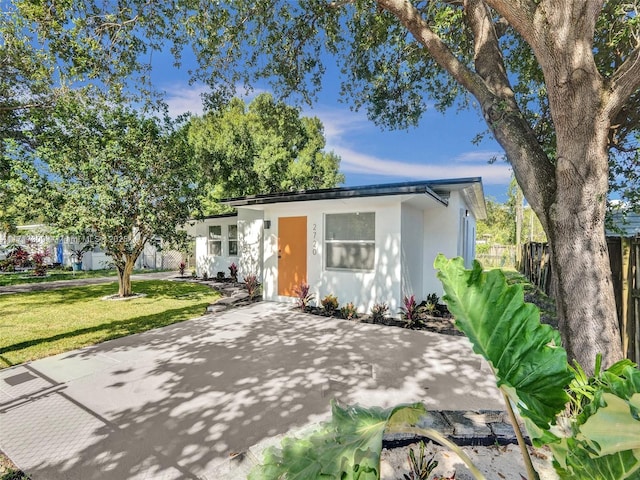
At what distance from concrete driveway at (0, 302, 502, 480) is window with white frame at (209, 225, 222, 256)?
8.88 m

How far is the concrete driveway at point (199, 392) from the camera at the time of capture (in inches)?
97.1

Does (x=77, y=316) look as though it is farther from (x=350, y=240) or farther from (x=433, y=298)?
(x=433, y=298)

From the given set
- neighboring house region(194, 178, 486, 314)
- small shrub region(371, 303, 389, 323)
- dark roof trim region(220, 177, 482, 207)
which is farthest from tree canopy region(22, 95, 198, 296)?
small shrub region(371, 303, 389, 323)

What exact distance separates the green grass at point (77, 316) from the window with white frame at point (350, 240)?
3609mm

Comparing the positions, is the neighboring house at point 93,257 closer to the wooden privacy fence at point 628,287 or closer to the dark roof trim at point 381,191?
the dark roof trim at point 381,191

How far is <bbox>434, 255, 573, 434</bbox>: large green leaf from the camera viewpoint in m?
1.12

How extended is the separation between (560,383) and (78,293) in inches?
519

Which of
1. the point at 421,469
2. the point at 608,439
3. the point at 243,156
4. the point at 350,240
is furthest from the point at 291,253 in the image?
the point at 243,156

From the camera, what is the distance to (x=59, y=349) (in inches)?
193

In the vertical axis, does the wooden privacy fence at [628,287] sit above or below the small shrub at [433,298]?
above

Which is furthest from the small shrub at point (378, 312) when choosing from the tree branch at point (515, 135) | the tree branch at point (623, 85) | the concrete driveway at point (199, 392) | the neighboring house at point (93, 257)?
the neighboring house at point (93, 257)

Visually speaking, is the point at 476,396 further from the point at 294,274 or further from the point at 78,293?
the point at 78,293

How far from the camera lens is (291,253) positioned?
821 cm

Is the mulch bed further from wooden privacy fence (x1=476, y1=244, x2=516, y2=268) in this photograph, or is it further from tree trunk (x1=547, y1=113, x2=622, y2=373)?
wooden privacy fence (x1=476, y1=244, x2=516, y2=268)
